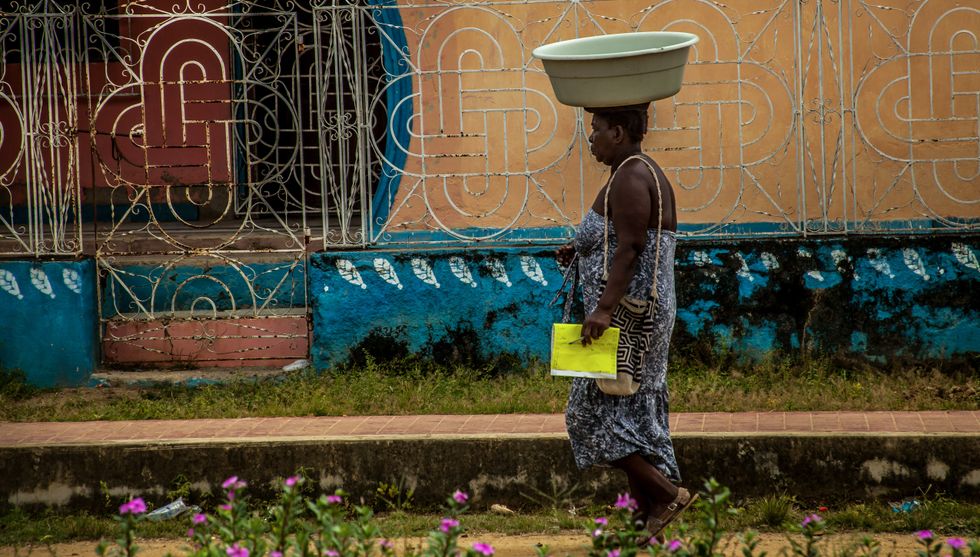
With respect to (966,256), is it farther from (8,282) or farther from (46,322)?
(8,282)

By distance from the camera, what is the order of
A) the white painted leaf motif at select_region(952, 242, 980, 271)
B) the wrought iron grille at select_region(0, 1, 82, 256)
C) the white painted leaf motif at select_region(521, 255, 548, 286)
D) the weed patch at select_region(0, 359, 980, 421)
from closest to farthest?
the weed patch at select_region(0, 359, 980, 421), the white painted leaf motif at select_region(952, 242, 980, 271), the white painted leaf motif at select_region(521, 255, 548, 286), the wrought iron grille at select_region(0, 1, 82, 256)

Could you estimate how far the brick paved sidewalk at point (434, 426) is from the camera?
554 cm

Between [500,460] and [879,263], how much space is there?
2.67 m

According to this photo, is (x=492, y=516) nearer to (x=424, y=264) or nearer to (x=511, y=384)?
(x=511, y=384)

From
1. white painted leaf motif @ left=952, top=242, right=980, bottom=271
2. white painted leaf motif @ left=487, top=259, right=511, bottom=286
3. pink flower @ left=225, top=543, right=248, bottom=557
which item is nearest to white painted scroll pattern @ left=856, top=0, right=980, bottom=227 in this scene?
white painted leaf motif @ left=952, top=242, right=980, bottom=271

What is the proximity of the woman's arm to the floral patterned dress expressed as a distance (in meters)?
0.09

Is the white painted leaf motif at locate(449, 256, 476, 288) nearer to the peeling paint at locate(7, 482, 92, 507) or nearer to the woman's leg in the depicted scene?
the peeling paint at locate(7, 482, 92, 507)

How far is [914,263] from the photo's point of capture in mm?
6730

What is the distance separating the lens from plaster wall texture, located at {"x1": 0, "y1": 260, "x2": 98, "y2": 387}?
23.3 feet

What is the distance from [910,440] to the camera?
5277mm

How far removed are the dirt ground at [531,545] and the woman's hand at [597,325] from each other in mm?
937

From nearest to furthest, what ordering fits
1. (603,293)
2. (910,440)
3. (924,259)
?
(603,293) < (910,440) < (924,259)

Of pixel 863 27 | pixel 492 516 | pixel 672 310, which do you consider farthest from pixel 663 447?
pixel 863 27

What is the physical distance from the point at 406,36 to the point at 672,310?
3.40 meters
